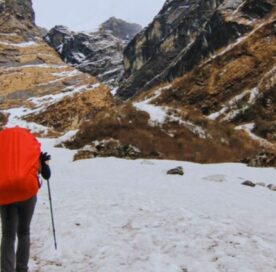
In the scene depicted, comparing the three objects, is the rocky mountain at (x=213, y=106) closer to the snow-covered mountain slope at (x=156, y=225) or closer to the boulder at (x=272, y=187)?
the boulder at (x=272, y=187)

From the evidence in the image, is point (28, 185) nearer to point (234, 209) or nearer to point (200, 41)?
point (234, 209)

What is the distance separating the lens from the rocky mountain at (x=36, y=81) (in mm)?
80094

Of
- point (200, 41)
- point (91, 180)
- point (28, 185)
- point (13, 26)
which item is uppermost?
point (13, 26)

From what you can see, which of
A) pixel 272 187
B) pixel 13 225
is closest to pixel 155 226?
pixel 13 225

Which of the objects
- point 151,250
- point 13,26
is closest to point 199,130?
point 151,250

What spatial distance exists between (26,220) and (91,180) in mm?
10365

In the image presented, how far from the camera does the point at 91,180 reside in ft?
57.2

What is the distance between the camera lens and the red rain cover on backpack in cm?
659

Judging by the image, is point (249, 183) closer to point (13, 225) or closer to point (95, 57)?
point (13, 225)

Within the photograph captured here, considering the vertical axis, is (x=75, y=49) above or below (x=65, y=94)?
above

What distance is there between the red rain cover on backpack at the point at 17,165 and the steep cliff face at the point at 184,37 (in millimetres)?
53959

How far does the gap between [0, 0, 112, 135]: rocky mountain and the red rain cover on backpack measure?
59.4 meters

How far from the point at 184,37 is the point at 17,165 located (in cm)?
12312

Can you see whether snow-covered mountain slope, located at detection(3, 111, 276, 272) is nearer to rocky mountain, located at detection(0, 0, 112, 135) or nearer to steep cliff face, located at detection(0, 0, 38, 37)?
rocky mountain, located at detection(0, 0, 112, 135)
